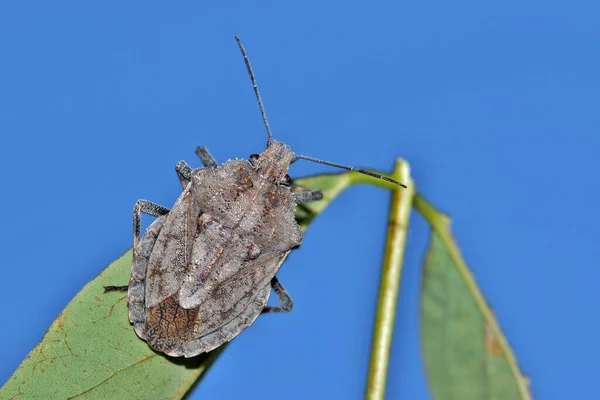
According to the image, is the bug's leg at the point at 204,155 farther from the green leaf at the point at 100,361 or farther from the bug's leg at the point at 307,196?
the green leaf at the point at 100,361

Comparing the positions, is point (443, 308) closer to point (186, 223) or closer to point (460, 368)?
point (460, 368)

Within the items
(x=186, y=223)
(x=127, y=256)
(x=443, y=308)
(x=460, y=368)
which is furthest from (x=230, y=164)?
(x=460, y=368)

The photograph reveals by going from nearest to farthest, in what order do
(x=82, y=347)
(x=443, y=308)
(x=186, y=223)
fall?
(x=82, y=347), (x=186, y=223), (x=443, y=308)

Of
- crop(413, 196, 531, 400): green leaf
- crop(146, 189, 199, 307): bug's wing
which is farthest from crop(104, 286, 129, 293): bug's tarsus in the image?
crop(413, 196, 531, 400): green leaf

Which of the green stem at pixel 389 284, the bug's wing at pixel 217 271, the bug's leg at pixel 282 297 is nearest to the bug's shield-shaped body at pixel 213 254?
the bug's wing at pixel 217 271

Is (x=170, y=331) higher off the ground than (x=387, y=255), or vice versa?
(x=387, y=255)

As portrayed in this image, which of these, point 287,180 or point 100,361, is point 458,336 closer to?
point 287,180
